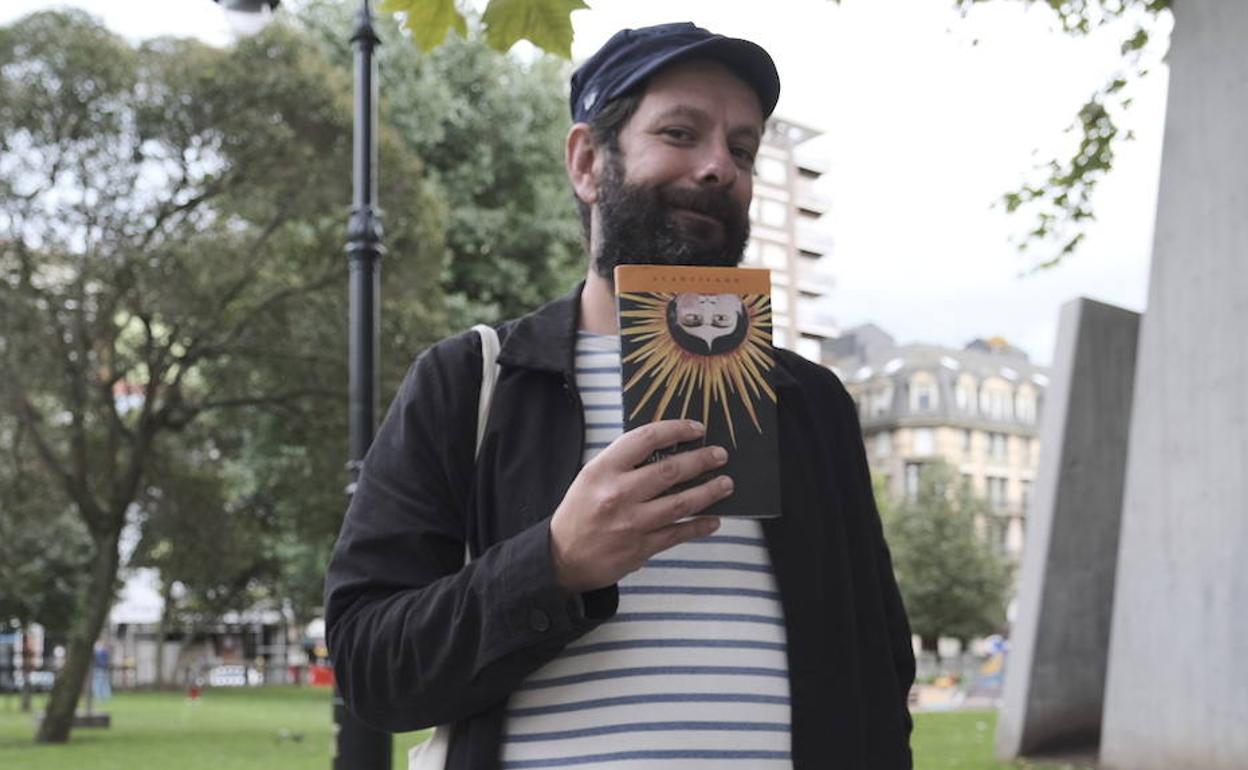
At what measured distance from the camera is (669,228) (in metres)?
2.00

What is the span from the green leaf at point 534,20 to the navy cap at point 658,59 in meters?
1.09

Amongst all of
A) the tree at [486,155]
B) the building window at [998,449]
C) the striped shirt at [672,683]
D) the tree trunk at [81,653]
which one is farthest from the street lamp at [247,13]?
the building window at [998,449]

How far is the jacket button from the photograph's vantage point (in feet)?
5.58

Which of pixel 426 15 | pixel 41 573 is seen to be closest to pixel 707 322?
pixel 426 15

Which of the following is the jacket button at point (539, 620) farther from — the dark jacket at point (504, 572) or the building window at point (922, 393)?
the building window at point (922, 393)

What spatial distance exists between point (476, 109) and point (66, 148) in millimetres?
Result: 8319

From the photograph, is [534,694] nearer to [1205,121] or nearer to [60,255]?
[1205,121]

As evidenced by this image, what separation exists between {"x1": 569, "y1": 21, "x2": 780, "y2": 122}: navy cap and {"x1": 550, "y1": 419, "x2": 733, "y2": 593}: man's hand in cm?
64

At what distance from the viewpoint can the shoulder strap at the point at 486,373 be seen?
1.96 m

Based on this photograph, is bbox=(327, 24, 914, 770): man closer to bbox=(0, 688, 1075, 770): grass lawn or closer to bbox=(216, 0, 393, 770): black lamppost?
bbox=(216, 0, 393, 770): black lamppost

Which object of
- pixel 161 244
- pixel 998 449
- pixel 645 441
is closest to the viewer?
pixel 645 441

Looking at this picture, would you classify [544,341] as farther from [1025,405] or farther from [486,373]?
[1025,405]

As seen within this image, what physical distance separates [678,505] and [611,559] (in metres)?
0.11

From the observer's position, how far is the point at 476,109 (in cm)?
2555
